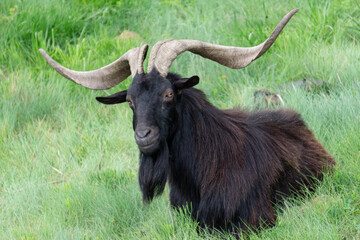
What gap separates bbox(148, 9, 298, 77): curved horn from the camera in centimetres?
436

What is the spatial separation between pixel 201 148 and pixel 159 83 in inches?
28.3

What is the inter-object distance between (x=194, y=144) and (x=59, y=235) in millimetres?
1454

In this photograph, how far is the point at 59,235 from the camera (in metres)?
4.58

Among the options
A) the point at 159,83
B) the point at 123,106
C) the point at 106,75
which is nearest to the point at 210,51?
the point at 159,83

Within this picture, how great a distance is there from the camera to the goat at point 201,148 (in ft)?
14.1

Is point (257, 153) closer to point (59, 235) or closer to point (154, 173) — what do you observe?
point (154, 173)

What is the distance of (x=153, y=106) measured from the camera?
13.8ft

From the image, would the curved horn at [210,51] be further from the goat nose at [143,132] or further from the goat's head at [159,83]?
the goat nose at [143,132]

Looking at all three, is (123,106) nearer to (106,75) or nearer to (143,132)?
(106,75)

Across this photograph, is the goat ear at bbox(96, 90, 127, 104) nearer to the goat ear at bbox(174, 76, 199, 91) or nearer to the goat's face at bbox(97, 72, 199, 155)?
the goat's face at bbox(97, 72, 199, 155)

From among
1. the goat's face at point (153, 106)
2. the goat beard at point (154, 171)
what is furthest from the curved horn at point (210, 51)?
the goat beard at point (154, 171)

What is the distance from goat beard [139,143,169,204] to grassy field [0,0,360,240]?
29 centimetres

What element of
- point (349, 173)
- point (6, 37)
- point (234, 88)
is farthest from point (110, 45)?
point (349, 173)

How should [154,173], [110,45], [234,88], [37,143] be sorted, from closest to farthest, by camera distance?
[154,173] → [37,143] → [234,88] → [110,45]
